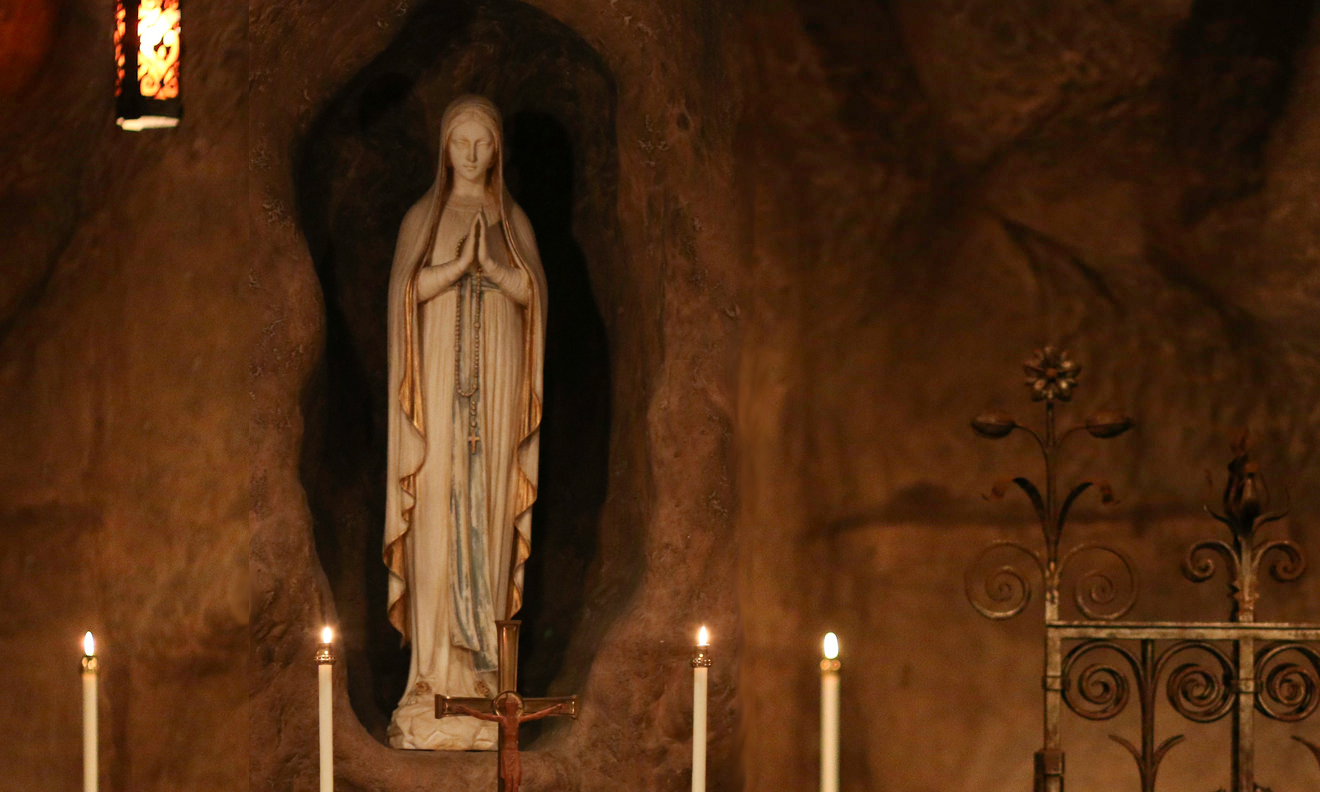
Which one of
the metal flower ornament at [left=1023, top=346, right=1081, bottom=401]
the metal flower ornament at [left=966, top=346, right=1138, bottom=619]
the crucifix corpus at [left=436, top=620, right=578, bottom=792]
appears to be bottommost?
the crucifix corpus at [left=436, top=620, right=578, bottom=792]

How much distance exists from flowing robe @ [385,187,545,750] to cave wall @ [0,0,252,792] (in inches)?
17.8

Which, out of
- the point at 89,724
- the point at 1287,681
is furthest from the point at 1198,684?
the point at 89,724

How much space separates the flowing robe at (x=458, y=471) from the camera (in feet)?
15.1

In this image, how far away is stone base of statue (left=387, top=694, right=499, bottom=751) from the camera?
14.9 ft

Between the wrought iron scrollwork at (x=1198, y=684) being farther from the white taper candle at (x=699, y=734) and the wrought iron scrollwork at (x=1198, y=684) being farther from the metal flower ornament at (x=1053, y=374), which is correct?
the white taper candle at (x=699, y=734)

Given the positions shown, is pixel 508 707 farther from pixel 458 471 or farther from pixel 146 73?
pixel 458 471

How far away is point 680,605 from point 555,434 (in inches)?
33.5

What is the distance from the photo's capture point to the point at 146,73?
107 inches

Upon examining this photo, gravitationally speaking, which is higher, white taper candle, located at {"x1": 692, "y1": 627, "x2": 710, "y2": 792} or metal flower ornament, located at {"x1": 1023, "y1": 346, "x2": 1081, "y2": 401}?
metal flower ornament, located at {"x1": 1023, "y1": 346, "x2": 1081, "y2": 401}

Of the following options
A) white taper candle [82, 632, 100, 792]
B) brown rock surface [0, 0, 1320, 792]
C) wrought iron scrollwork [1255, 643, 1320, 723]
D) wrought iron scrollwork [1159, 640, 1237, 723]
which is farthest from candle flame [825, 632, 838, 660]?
brown rock surface [0, 0, 1320, 792]

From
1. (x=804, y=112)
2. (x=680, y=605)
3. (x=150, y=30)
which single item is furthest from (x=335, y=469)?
(x=150, y=30)

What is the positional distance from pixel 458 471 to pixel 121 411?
90cm

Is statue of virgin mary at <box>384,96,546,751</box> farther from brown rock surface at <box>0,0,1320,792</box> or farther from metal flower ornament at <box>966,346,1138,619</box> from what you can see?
metal flower ornament at <box>966,346,1138,619</box>

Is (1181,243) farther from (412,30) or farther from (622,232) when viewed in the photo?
(412,30)
